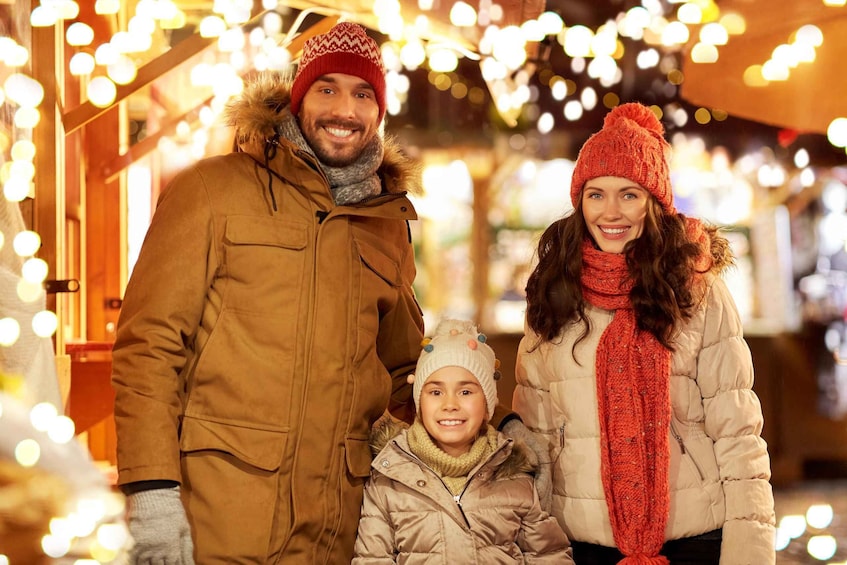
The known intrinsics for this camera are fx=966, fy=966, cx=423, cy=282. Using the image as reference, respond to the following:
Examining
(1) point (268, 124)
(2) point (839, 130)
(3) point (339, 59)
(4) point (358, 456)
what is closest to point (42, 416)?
(4) point (358, 456)

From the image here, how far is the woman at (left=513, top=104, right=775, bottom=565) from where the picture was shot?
226cm

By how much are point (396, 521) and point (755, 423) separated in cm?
88

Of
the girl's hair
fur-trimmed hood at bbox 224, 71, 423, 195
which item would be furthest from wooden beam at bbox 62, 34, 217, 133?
the girl's hair

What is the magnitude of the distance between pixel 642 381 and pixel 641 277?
0.83 feet

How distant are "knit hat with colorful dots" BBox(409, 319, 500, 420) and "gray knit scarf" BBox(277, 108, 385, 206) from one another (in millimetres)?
410

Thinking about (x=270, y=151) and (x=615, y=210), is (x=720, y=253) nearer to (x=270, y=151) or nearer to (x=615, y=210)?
(x=615, y=210)

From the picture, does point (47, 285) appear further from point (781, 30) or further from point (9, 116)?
point (781, 30)

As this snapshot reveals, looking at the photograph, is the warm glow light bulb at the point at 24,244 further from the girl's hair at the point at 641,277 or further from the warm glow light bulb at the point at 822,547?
the warm glow light bulb at the point at 822,547

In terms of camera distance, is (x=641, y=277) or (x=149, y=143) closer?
(x=641, y=277)

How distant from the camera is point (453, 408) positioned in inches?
94.1

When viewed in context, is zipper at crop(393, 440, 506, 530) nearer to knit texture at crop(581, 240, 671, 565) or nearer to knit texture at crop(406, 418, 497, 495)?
knit texture at crop(406, 418, 497, 495)

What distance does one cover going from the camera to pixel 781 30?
402 centimetres

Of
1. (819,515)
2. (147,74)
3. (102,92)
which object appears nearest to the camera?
(102,92)

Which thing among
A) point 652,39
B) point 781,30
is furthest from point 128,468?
point 652,39
